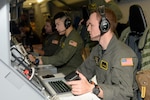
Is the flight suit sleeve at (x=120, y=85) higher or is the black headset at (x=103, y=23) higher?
the black headset at (x=103, y=23)

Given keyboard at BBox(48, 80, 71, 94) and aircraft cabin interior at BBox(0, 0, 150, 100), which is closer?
aircraft cabin interior at BBox(0, 0, 150, 100)

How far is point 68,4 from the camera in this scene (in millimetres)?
6617

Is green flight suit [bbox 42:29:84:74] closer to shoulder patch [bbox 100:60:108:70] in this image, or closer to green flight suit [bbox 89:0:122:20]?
green flight suit [bbox 89:0:122:20]

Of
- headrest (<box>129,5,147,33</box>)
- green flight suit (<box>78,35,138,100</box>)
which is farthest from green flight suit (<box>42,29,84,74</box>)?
green flight suit (<box>78,35,138,100</box>)

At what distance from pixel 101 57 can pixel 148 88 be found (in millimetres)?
385

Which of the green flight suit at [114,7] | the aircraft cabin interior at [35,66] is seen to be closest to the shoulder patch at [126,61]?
the aircraft cabin interior at [35,66]

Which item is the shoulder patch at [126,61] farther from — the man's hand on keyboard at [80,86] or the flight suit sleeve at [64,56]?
the flight suit sleeve at [64,56]

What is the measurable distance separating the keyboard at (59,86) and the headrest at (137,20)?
2.80 ft

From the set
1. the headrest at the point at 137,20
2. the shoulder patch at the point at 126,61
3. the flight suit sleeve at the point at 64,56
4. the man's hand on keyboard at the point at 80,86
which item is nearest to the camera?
the man's hand on keyboard at the point at 80,86

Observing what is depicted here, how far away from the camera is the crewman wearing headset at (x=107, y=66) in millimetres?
1400

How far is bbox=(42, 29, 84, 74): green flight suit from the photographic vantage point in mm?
2611

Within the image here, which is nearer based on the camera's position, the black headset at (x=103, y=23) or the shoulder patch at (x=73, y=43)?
the black headset at (x=103, y=23)

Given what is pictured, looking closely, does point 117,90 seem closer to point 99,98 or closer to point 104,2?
point 99,98

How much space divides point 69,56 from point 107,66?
1.02 metres
